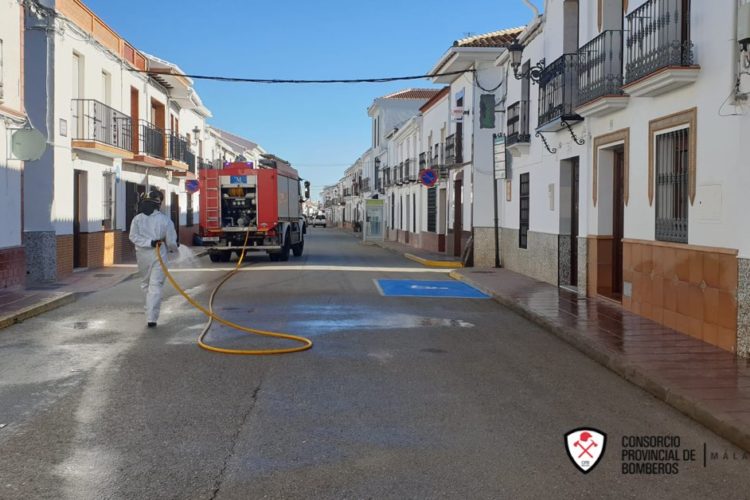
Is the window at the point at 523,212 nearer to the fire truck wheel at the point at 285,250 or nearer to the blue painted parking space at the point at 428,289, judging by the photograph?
the blue painted parking space at the point at 428,289

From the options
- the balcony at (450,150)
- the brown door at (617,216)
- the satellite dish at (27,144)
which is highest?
the balcony at (450,150)

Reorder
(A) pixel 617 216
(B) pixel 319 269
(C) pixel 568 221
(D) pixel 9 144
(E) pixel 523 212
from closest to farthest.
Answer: (A) pixel 617 216
(D) pixel 9 144
(C) pixel 568 221
(E) pixel 523 212
(B) pixel 319 269

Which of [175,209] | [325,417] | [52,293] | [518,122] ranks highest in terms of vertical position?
[518,122]

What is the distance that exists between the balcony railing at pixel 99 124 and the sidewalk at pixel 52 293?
3.60 meters

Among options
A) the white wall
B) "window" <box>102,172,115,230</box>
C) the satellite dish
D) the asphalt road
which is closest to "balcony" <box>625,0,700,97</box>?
the asphalt road

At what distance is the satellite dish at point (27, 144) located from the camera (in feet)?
45.6

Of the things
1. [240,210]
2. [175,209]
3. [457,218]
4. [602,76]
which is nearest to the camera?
[602,76]

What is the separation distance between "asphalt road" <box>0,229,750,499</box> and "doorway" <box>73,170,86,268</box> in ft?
33.1

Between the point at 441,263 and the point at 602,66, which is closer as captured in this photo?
the point at 602,66

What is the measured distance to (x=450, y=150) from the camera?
2839 cm

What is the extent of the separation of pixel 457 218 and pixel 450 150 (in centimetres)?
257

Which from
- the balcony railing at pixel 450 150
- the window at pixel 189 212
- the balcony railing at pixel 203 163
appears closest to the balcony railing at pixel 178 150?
the window at pixel 189 212

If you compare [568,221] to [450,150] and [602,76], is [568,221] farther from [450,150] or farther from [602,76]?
[450,150]

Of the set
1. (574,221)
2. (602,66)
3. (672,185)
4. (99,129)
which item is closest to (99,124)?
(99,129)
